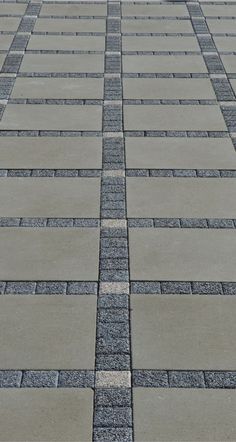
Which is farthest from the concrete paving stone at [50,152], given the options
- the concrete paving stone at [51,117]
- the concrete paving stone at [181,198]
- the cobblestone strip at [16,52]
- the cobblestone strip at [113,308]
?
the cobblestone strip at [16,52]

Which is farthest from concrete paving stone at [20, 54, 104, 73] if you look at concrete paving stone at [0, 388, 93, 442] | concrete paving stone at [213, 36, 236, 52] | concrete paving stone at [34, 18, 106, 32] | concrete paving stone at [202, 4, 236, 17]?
concrete paving stone at [0, 388, 93, 442]

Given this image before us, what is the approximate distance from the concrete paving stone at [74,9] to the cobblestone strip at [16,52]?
0.17 metres

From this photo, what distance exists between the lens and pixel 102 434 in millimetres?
3650

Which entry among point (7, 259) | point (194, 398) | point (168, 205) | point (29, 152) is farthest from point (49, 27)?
point (194, 398)

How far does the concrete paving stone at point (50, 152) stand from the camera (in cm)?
660

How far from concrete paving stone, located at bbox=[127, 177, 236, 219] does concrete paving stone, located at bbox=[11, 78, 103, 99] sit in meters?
2.41

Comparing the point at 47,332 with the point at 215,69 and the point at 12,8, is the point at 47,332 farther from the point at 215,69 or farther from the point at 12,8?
the point at 12,8

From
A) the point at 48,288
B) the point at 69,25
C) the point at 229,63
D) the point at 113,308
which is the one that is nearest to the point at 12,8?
the point at 69,25

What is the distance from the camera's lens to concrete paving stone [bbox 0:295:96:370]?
4152 millimetres

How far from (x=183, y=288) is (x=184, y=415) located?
1.17m

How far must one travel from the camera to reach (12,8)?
12.3 m

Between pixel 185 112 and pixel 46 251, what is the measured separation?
3222 millimetres

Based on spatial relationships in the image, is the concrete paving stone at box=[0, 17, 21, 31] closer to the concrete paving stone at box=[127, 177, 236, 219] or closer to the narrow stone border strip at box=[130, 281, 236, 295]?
the concrete paving stone at box=[127, 177, 236, 219]

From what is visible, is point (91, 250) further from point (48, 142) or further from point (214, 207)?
point (48, 142)
